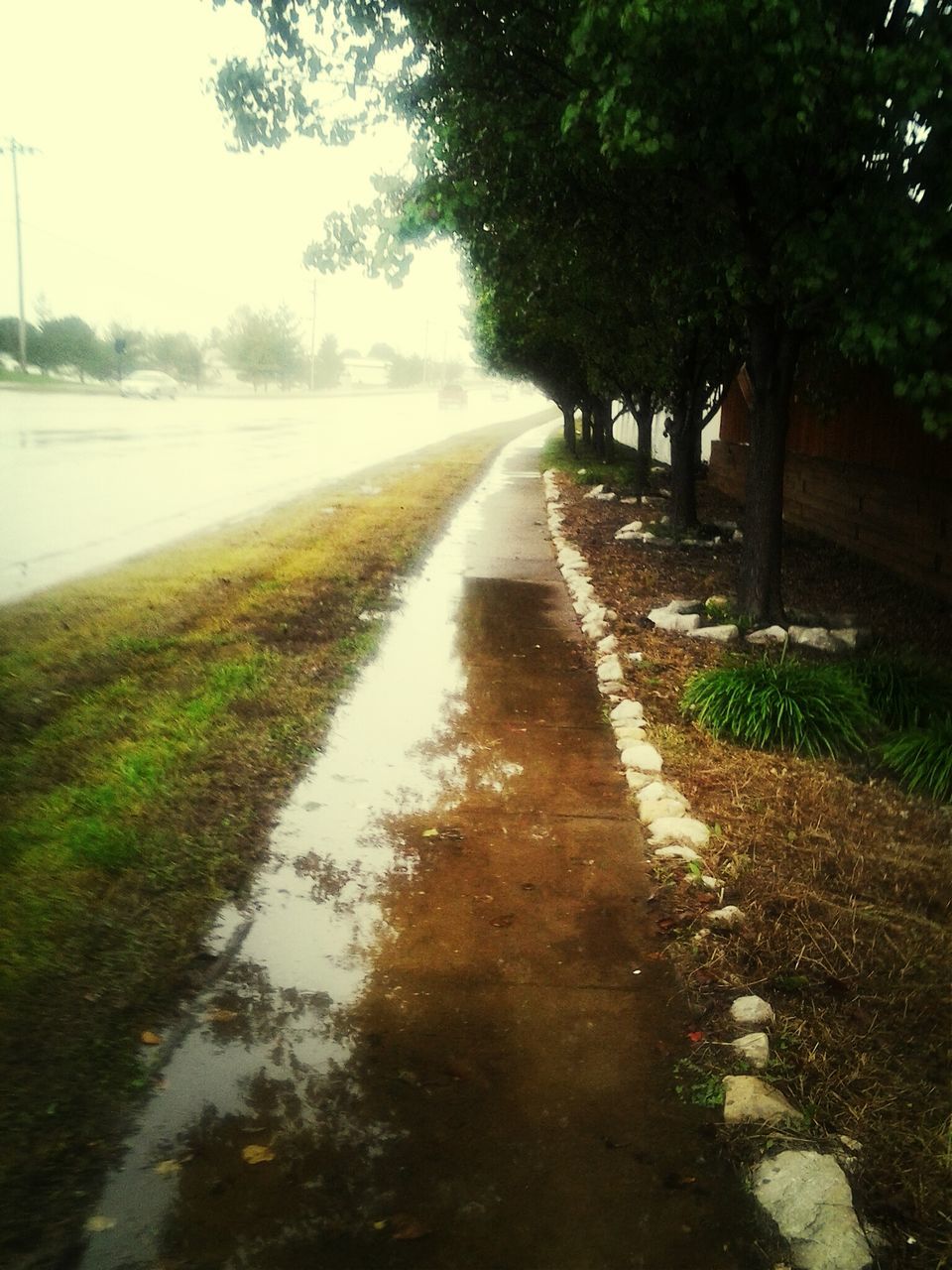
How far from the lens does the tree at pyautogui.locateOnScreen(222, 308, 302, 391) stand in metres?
84.4

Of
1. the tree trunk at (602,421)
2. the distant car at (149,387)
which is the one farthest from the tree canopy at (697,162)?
the distant car at (149,387)

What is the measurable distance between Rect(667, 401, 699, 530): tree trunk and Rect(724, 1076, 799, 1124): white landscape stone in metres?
9.46

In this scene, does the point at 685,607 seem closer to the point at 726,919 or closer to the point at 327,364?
the point at 726,919

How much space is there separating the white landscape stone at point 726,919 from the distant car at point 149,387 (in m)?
47.2

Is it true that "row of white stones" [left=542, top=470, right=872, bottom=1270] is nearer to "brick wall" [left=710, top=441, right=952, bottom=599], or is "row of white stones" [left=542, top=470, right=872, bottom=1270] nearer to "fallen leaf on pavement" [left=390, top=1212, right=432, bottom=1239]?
"fallen leaf on pavement" [left=390, top=1212, right=432, bottom=1239]

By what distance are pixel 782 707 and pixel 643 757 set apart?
3.11 ft

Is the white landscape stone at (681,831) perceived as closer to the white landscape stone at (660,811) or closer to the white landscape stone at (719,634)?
the white landscape stone at (660,811)

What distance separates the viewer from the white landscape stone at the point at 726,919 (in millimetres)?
3428

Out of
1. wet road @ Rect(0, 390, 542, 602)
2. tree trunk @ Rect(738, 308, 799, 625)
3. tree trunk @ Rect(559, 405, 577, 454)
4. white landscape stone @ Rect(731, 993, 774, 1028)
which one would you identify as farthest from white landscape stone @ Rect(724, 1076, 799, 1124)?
tree trunk @ Rect(559, 405, 577, 454)

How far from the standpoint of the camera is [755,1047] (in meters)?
2.78

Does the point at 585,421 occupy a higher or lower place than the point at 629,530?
higher

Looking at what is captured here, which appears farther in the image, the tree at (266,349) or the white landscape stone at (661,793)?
the tree at (266,349)

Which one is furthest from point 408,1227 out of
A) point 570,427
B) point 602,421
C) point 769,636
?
point 570,427

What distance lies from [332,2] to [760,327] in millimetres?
3774
